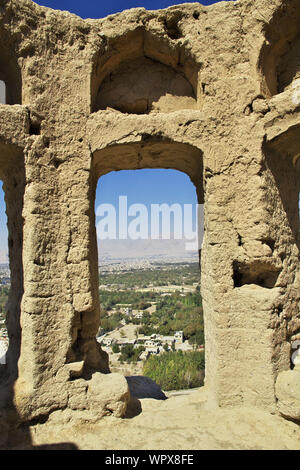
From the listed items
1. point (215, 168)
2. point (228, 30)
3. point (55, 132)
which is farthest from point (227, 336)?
point (228, 30)

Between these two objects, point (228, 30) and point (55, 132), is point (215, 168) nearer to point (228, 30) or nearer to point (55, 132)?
point (228, 30)

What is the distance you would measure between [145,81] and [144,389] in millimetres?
4957

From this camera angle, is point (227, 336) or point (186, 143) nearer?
point (227, 336)

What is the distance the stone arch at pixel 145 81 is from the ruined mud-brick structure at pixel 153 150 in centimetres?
7

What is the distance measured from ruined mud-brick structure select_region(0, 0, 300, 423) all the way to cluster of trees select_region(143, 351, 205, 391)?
14.7 metres

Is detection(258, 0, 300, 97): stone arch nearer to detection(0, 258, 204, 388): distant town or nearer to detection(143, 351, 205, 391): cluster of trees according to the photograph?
detection(0, 258, 204, 388): distant town

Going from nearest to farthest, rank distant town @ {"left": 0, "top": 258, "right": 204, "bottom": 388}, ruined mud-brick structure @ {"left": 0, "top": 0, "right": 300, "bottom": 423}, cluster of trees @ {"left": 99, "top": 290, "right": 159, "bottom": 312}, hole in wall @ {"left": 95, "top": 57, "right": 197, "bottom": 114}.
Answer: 1. ruined mud-brick structure @ {"left": 0, "top": 0, "right": 300, "bottom": 423}
2. hole in wall @ {"left": 95, "top": 57, "right": 197, "bottom": 114}
3. distant town @ {"left": 0, "top": 258, "right": 204, "bottom": 388}
4. cluster of trees @ {"left": 99, "top": 290, "right": 159, "bottom": 312}

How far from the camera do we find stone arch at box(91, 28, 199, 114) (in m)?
4.67

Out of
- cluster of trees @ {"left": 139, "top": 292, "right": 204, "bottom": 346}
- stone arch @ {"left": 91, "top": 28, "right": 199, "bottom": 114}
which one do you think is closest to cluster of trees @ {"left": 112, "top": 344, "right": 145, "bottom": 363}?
cluster of trees @ {"left": 139, "top": 292, "right": 204, "bottom": 346}

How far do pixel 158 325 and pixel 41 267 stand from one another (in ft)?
101

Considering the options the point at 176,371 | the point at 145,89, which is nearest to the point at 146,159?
the point at 145,89

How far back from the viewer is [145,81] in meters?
4.86

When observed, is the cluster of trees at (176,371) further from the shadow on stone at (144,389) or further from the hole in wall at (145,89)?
the hole in wall at (145,89)

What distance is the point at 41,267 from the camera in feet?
12.7
